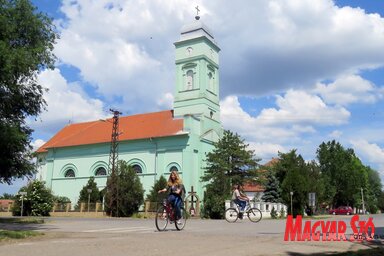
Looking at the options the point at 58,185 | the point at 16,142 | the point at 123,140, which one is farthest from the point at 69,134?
the point at 16,142

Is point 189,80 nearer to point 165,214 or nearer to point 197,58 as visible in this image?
point 197,58

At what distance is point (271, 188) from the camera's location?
4562 cm

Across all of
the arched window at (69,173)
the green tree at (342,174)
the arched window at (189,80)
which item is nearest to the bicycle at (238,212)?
the arched window at (189,80)

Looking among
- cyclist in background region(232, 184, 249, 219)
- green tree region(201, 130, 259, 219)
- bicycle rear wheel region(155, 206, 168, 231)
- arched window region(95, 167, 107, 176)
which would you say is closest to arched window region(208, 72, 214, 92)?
green tree region(201, 130, 259, 219)

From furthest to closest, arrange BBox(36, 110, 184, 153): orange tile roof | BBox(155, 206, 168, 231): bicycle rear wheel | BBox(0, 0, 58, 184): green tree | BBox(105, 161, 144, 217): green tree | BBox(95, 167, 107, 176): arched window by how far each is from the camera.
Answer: BBox(95, 167, 107, 176): arched window → BBox(36, 110, 184, 153): orange tile roof → BBox(105, 161, 144, 217): green tree → BBox(0, 0, 58, 184): green tree → BBox(155, 206, 168, 231): bicycle rear wheel

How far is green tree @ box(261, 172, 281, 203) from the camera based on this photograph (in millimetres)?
45156

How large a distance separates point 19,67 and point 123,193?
23.9 meters

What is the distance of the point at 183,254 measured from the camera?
6.81 meters

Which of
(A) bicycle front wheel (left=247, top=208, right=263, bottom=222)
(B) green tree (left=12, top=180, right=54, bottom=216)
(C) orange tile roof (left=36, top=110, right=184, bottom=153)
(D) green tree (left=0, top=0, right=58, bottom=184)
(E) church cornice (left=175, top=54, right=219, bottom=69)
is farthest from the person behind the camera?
(E) church cornice (left=175, top=54, right=219, bottom=69)

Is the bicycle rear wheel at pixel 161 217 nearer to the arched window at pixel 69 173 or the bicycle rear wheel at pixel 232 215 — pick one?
the bicycle rear wheel at pixel 232 215

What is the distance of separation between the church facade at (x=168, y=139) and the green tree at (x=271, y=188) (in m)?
8.86

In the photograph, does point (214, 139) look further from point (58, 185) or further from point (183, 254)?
point (183, 254)

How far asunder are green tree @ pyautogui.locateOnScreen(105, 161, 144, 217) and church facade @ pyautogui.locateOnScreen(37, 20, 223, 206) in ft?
41.7

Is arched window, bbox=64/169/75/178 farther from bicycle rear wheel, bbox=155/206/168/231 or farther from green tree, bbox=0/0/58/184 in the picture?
bicycle rear wheel, bbox=155/206/168/231
